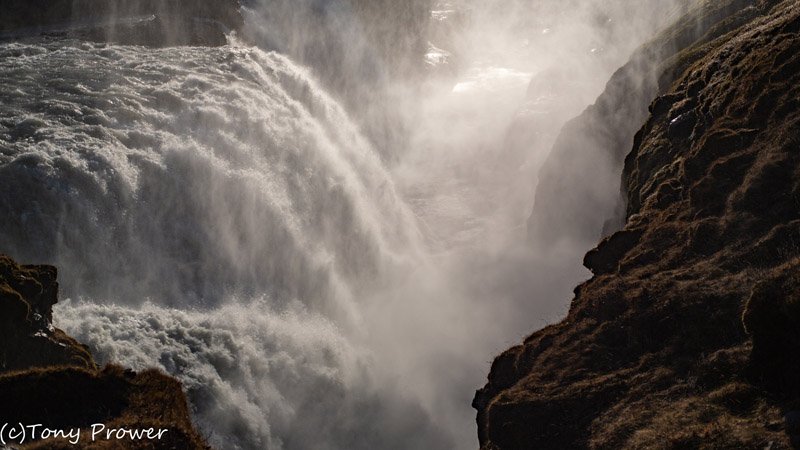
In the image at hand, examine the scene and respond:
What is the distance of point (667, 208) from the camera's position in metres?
21.9

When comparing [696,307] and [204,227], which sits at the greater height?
[204,227]

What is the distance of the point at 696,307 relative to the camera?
17.0 metres

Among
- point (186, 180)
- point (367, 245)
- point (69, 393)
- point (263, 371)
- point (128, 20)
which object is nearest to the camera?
point (69, 393)

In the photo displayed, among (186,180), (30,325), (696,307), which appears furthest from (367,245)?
(696,307)

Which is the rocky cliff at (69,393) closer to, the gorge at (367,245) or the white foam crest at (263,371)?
the gorge at (367,245)

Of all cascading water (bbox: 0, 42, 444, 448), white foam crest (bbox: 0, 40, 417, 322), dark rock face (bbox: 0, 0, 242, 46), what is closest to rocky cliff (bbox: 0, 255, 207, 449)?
cascading water (bbox: 0, 42, 444, 448)

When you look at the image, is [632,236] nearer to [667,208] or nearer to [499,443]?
[667,208]

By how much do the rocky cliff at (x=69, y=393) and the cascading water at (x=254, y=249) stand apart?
14.6 ft

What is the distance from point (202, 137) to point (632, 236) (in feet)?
71.0

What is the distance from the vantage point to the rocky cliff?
42.2 feet

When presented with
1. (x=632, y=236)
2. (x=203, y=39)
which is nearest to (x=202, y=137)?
(x=203, y=39)

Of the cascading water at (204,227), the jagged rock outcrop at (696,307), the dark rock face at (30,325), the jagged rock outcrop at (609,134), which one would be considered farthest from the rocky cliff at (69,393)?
the jagged rock outcrop at (609,134)

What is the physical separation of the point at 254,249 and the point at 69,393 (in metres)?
20.6

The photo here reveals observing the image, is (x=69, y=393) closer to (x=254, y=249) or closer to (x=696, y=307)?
(x=696, y=307)
